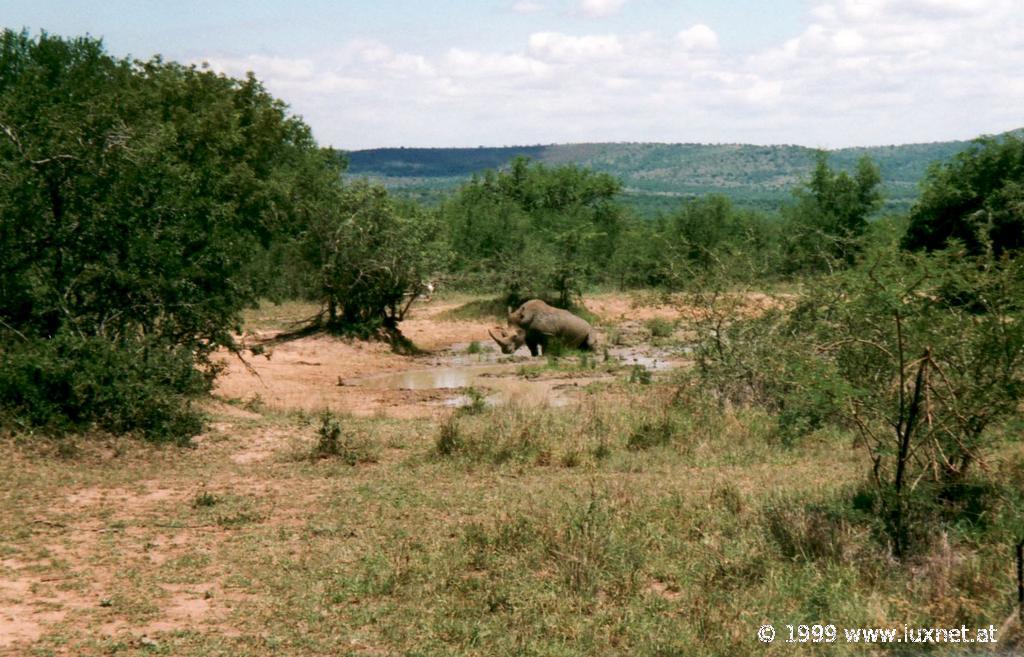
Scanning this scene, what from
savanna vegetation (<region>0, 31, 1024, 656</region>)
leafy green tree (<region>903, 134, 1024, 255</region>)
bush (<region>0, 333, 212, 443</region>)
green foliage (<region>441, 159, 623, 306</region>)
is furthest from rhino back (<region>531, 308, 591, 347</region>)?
bush (<region>0, 333, 212, 443</region>)

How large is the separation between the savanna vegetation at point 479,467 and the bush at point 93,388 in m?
0.03

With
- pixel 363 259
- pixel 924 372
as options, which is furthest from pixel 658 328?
pixel 924 372

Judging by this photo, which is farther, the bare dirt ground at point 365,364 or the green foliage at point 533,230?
the green foliage at point 533,230

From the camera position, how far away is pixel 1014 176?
2598cm

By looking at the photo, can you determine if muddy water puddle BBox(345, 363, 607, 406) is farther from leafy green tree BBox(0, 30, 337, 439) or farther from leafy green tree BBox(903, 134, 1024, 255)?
leafy green tree BBox(903, 134, 1024, 255)

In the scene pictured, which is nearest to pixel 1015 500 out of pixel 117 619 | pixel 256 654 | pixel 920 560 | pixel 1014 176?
pixel 920 560

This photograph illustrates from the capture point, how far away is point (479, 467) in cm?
1020

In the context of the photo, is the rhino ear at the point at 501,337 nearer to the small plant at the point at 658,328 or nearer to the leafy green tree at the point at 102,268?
the small plant at the point at 658,328

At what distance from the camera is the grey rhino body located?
77.5 ft

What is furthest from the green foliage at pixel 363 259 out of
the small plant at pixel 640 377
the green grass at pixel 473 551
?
the green grass at pixel 473 551

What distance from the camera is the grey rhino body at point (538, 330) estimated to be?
2362 centimetres

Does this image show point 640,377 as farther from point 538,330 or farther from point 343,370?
point 343,370

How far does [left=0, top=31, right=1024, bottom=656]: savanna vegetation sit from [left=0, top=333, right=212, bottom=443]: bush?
0.03 meters

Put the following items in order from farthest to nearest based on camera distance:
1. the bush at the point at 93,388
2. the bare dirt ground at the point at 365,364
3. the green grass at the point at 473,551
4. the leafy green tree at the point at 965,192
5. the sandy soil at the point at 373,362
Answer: the leafy green tree at the point at 965,192 < the bare dirt ground at the point at 365,364 < the sandy soil at the point at 373,362 < the bush at the point at 93,388 < the green grass at the point at 473,551
